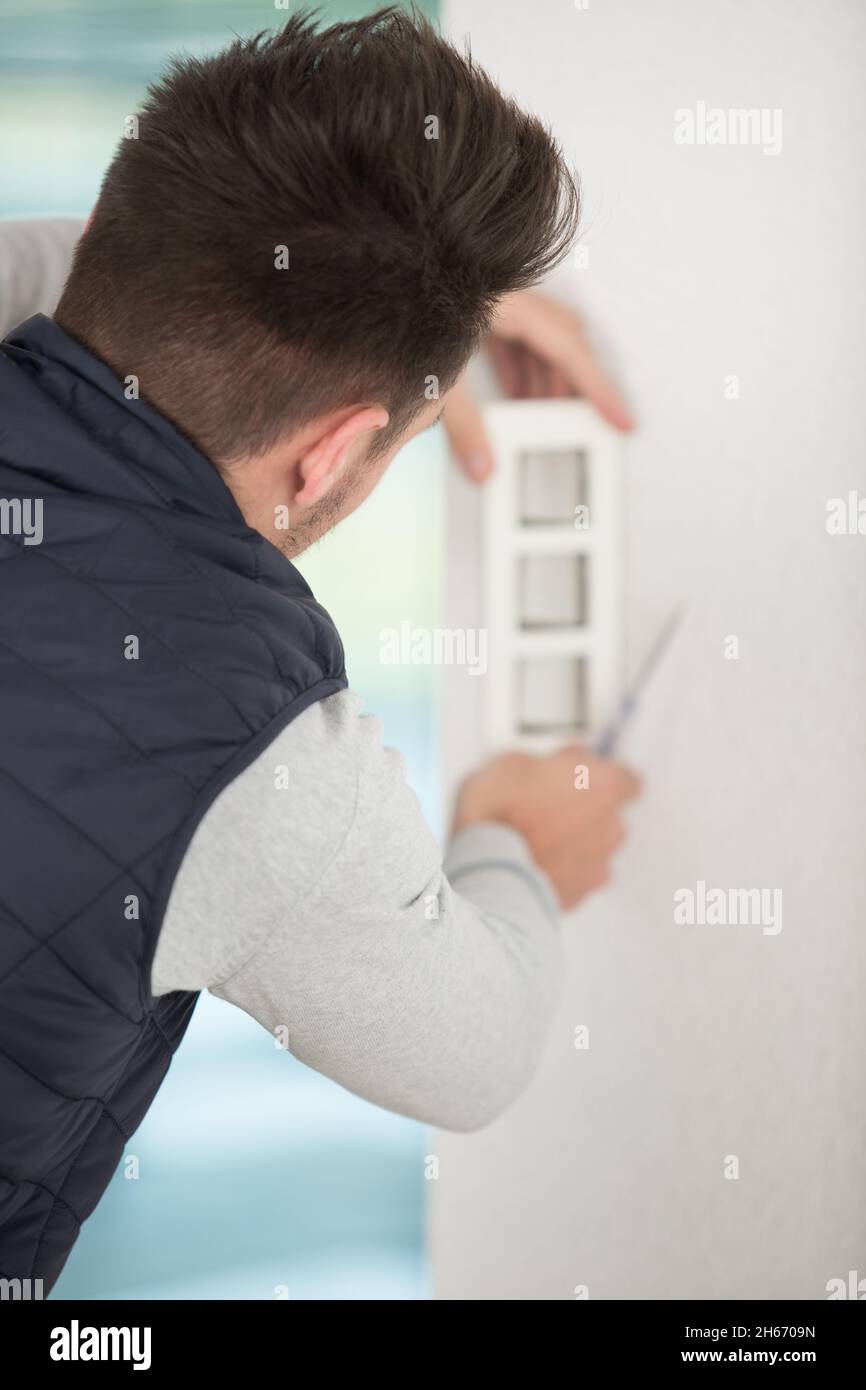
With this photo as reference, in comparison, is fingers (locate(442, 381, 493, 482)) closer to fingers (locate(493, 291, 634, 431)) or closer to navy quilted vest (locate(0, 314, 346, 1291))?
fingers (locate(493, 291, 634, 431))

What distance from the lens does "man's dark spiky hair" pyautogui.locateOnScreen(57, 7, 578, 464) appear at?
2.23 ft

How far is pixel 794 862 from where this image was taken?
1.21m

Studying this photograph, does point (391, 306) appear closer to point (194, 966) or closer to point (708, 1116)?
point (194, 966)

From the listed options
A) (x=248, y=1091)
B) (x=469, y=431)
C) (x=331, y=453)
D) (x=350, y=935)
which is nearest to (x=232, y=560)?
(x=331, y=453)

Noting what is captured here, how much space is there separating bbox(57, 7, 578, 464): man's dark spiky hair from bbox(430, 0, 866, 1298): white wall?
0.46 m

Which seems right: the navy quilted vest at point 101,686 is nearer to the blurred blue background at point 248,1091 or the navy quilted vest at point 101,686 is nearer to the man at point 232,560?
the man at point 232,560

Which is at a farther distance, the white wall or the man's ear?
the white wall

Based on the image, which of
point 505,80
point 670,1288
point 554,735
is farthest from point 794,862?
point 505,80

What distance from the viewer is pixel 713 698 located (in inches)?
47.7

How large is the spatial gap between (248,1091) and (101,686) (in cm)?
76

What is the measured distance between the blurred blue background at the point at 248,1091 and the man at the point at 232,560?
0.47 meters

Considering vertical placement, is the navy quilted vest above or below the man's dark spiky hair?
below

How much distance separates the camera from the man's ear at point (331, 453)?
0.73m

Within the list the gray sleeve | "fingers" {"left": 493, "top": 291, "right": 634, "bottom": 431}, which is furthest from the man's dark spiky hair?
"fingers" {"left": 493, "top": 291, "right": 634, "bottom": 431}
